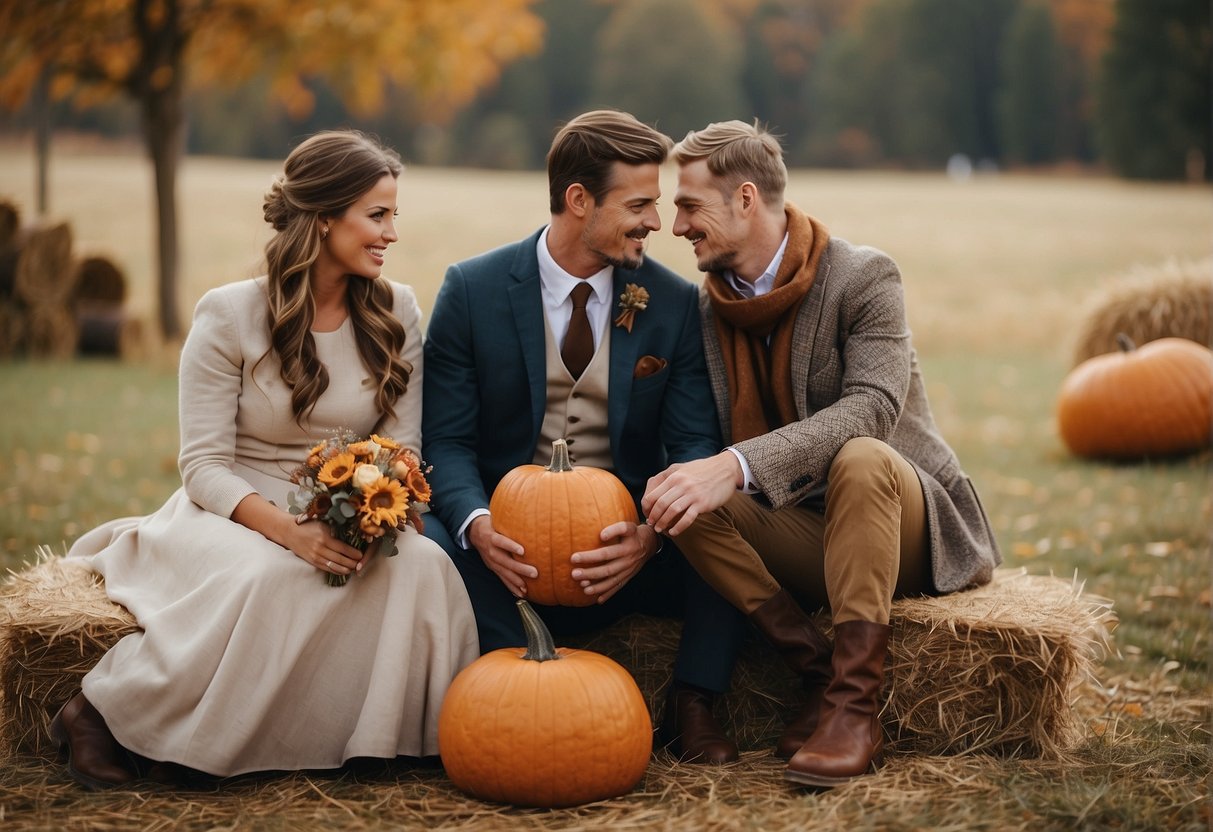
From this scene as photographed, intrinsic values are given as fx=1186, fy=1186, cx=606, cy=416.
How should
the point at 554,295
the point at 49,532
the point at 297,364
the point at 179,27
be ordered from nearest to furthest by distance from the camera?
the point at 297,364 < the point at 554,295 < the point at 49,532 < the point at 179,27

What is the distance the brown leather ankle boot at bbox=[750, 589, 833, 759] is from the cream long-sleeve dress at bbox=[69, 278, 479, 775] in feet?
2.93

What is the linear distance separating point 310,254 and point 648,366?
1155 mm

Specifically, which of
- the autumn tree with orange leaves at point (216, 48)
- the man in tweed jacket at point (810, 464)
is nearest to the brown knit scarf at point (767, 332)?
the man in tweed jacket at point (810, 464)

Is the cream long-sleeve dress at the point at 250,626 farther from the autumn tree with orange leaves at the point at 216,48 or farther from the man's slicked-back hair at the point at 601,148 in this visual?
the autumn tree with orange leaves at the point at 216,48

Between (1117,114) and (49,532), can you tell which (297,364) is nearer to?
(49,532)

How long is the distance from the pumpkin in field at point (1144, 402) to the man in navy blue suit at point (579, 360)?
4956mm

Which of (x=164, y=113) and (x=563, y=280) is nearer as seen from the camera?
(x=563, y=280)

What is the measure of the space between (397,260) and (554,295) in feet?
47.1

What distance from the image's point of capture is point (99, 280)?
42.3ft

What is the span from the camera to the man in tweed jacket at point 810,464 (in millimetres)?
3314

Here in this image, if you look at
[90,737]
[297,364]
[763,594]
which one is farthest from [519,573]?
[90,737]

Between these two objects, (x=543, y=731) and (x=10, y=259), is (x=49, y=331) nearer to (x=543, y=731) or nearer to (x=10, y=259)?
(x=10, y=259)

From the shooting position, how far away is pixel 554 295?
403 cm

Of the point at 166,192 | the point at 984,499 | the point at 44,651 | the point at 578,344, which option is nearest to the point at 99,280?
the point at 166,192
